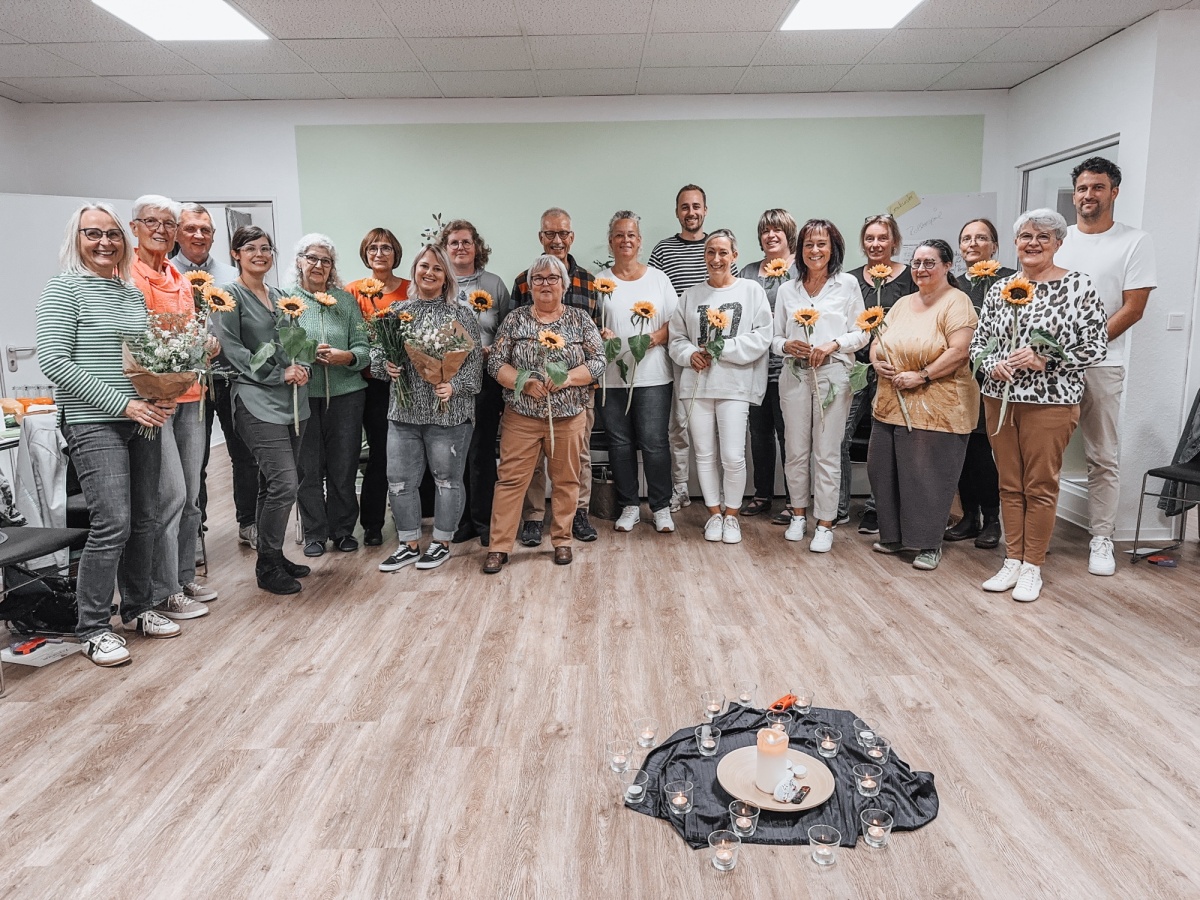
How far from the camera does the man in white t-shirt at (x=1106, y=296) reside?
12.2ft

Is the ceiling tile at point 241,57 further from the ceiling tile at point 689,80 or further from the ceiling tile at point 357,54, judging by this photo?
the ceiling tile at point 689,80

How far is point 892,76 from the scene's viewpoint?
538 centimetres

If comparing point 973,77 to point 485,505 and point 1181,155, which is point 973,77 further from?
point 485,505

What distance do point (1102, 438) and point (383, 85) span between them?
15.9 feet

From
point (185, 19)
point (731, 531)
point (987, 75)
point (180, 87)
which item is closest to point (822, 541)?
point (731, 531)

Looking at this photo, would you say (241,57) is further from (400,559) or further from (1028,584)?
(1028,584)

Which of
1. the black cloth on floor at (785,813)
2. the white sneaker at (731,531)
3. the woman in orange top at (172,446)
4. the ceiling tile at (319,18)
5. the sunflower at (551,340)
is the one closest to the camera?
the black cloth on floor at (785,813)

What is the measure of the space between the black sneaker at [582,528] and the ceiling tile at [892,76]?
337 cm

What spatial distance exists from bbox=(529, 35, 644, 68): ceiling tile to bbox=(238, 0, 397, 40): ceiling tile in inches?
34.4

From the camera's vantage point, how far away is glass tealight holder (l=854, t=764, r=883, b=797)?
206 cm

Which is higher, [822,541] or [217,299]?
[217,299]

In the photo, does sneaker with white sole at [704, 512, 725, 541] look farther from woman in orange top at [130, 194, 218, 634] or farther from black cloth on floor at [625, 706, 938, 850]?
woman in orange top at [130, 194, 218, 634]

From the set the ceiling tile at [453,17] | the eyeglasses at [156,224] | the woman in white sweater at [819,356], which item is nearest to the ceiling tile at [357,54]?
the ceiling tile at [453,17]

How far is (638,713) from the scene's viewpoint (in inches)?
100
